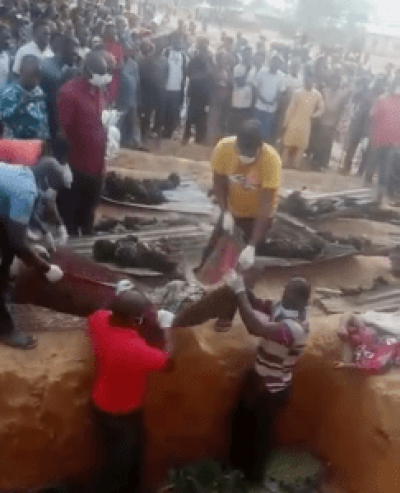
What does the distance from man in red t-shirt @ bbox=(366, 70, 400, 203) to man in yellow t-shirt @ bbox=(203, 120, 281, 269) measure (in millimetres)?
3983

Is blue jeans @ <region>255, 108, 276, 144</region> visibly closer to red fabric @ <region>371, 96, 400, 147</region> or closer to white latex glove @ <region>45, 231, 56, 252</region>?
red fabric @ <region>371, 96, 400, 147</region>

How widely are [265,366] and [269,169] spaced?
4.91 ft

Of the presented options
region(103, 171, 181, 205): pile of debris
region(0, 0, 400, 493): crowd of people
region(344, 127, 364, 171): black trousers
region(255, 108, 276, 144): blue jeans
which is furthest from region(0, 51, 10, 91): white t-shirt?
region(344, 127, 364, 171): black trousers

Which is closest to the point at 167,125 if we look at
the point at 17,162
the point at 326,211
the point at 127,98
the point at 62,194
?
the point at 127,98

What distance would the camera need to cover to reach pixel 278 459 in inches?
231

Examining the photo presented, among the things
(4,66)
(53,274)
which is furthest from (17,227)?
(4,66)

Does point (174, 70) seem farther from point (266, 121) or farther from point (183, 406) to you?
point (183, 406)

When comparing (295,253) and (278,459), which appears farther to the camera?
(295,253)

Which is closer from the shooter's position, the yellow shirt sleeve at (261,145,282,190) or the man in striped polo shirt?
the man in striped polo shirt

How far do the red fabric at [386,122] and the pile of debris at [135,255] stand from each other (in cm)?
446

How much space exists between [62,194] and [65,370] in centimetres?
194

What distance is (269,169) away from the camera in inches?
221

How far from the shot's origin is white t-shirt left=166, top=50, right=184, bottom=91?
1116 cm

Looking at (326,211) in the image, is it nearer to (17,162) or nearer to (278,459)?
(278,459)
